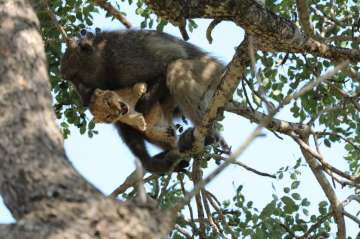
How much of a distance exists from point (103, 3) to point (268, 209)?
2181 millimetres

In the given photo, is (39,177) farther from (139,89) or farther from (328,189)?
(139,89)

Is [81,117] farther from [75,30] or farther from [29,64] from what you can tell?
[29,64]

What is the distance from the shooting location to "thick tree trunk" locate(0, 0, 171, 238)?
2.02m

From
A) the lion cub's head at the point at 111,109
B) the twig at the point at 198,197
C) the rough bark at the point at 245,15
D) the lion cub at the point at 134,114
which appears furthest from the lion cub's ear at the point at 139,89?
the rough bark at the point at 245,15

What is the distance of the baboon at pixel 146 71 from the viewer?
573 cm

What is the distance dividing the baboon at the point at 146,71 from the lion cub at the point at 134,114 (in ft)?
0.25

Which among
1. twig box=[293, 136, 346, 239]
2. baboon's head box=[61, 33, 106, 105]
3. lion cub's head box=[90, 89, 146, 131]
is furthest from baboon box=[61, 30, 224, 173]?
twig box=[293, 136, 346, 239]

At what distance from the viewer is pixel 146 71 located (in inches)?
247

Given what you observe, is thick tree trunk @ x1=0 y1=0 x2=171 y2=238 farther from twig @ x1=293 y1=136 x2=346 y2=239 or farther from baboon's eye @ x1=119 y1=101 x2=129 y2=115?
baboon's eye @ x1=119 y1=101 x2=129 y2=115

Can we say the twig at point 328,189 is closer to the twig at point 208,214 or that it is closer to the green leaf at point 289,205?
the green leaf at point 289,205

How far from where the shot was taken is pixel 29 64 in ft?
8.34

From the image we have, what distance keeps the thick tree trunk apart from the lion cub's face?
2.94m

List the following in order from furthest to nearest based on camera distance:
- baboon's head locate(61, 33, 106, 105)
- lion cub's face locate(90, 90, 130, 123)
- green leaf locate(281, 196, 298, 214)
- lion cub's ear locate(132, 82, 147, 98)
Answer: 1. baboon's head locate(61, 33, 106, 105)
2. lion cub's ear locate(132, 82, 147, 98)
3. lion cub's face locate(90, 90, 130, 123)
4. green leaf locate(281, 196, 298, 214)

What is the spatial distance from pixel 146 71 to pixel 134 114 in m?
0.64
